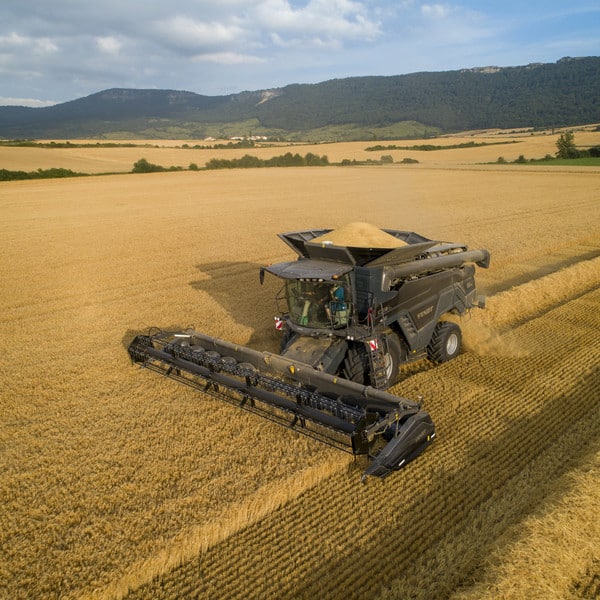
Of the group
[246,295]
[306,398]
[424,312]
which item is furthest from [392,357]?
[246,295]

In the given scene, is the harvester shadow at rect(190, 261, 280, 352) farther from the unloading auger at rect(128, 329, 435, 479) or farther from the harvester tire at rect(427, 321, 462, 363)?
the harvester tire at rect(427, 321, 462, 363)

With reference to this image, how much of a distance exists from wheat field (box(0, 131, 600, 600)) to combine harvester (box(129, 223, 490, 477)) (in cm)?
36

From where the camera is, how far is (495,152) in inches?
3076

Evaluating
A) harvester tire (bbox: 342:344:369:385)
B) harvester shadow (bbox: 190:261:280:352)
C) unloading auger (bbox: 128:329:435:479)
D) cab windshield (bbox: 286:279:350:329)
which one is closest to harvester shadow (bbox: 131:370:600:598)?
unloading auger (bbox: 128:329:435:479)

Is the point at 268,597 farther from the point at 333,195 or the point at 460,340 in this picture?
the point at 333,195

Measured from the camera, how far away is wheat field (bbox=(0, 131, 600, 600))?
14.5 feet

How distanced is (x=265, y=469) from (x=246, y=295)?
291 inches

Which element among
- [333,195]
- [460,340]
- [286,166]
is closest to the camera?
[460,340]

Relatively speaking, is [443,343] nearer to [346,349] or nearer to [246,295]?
[346,349]

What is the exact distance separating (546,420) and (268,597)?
4.31 metres

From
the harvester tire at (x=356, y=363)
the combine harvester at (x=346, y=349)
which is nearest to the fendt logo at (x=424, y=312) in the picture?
the combine harvester at (x=346, y=349)

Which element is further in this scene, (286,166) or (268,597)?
(286,166)

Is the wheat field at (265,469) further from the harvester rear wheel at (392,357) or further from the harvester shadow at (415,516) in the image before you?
the harvester rear wheel at (392,357)

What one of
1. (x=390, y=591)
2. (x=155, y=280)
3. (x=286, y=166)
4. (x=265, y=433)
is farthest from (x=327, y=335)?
(x=286, y=166)
